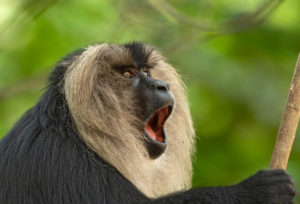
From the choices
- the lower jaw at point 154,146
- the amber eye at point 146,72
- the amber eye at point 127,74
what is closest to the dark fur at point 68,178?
the lower jaw at point 154,146

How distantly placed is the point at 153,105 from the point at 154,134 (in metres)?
0.25

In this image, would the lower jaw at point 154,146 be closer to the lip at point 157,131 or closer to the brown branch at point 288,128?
the lip at point 157,131

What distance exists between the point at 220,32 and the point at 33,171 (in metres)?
2.73

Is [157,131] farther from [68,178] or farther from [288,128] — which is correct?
[288,128]

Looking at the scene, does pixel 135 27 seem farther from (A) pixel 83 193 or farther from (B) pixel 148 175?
(A) pixel 83 193

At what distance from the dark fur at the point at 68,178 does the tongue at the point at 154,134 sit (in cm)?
45

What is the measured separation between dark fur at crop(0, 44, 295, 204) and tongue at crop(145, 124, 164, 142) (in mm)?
454

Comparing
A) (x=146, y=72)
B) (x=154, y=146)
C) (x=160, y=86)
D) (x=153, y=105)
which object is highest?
(x=146, y=72)

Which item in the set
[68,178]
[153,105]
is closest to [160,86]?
[153,105]

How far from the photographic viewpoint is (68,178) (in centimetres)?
400

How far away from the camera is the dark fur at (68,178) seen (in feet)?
12.8

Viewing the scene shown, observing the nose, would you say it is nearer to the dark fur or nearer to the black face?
the black face

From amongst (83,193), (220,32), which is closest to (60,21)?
(220,32)

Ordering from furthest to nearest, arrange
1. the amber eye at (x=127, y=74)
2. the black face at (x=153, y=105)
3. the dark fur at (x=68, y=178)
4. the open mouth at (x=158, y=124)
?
the amber eye at (x=127, y=74) → the open mouth at (x=158, y=124) → the black face at (x=153, y=105) → the dark fur at (x=68, y=178)
